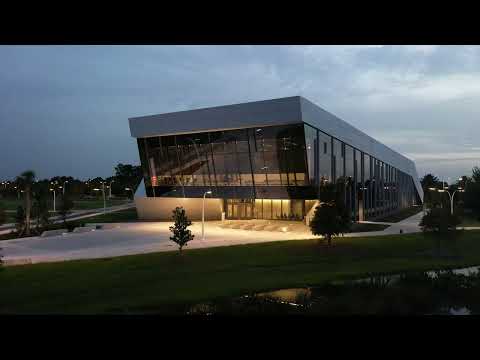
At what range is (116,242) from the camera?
27.7 m

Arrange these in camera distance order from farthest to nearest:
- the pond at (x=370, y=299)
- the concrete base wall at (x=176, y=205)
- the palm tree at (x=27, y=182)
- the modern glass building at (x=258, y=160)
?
the concrete base wall at (x=176, y=205) < the modern glass building at (x=258, y=160) < the palm tree at (x=27, y=182) < the pond at (x=370, y=299)

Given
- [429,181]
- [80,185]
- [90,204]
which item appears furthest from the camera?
[429,181]

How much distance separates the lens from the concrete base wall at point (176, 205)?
43094mm

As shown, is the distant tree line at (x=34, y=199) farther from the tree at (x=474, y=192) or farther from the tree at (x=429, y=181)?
the tree at (x=429, y=181)

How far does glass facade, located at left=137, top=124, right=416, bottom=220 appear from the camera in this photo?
3438 centimetres

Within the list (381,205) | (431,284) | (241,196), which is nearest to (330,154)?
(241,196)

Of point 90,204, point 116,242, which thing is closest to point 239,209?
point 116,242

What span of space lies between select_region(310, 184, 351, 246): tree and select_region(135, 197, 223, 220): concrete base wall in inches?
787

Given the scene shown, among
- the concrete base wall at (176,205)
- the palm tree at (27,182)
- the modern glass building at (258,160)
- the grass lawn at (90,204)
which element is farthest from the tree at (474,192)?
the grass lawn at (90,204)

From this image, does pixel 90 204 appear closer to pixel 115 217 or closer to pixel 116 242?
pixel 115 217

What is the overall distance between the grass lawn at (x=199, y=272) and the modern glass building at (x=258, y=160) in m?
10.3

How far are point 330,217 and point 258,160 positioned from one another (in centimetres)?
1390
